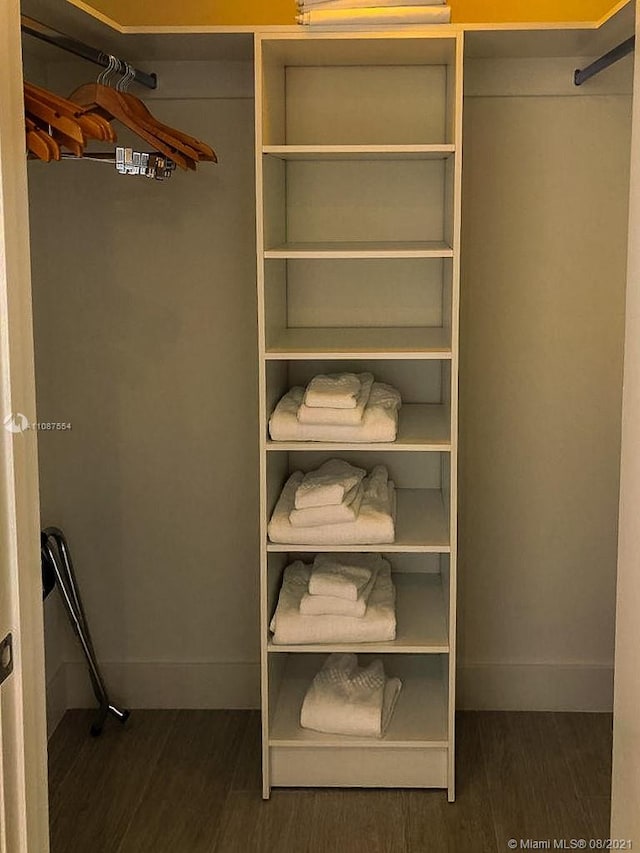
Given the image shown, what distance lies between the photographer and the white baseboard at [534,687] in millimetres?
3590

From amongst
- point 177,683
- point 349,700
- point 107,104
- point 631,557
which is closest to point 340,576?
point 349,700

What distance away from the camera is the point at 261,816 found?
304 cm

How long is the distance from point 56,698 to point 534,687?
146 centimetres

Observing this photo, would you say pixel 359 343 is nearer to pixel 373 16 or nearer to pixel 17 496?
pixel 373 16

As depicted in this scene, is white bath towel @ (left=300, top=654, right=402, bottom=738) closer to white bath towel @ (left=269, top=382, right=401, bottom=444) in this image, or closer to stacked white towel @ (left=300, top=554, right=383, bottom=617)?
stacked white towel @ (left=300, top=554, right=383, bottom=617)

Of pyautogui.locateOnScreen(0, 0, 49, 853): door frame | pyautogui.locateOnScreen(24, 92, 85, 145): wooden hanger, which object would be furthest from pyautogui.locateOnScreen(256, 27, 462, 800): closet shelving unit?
pyautogui.locateOnScreen(0, 0, 49, 853): door frame

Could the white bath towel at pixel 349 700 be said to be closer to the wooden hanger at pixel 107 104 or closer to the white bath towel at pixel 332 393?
the white bath towel at pixel 332 393

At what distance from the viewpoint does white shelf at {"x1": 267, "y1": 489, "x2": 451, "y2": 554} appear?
3.02 m

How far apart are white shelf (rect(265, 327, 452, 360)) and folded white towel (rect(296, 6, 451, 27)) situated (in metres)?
0.79

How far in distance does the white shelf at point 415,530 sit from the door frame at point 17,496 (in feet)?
3.99

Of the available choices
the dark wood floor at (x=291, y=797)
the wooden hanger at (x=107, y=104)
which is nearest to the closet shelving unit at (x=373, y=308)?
the dark wood floor at (x=291, y=797)

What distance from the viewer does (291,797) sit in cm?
313

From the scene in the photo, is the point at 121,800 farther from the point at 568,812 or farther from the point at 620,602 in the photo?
the point at 620,602

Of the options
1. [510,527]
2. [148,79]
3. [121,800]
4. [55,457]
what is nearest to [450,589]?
[510,527]
